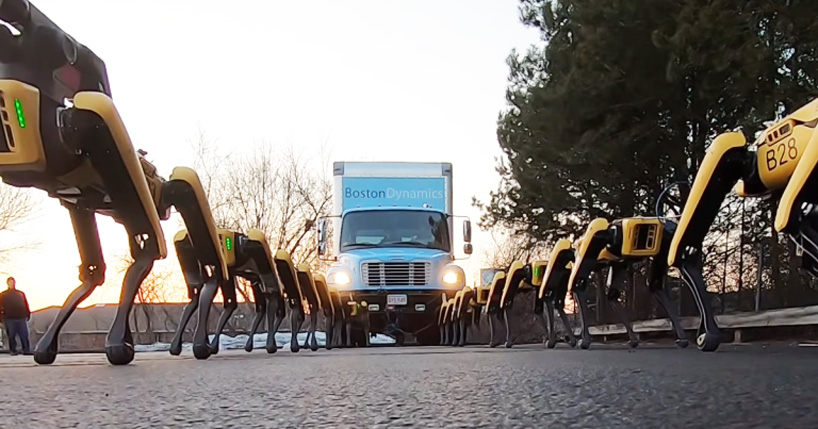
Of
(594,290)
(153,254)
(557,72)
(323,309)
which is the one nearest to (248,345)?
(323,309)

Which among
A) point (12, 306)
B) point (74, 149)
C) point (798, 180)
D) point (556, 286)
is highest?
point (74, 149)

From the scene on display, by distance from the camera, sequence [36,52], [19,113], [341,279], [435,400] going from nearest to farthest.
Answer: [435,400]
[19,113]
[36,52]
[341,279]

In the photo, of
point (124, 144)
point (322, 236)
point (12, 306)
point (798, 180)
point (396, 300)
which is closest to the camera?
point (124, 144)

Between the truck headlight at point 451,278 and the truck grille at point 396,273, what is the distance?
1.19 ft

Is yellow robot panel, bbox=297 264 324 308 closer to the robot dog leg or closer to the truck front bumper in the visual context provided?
the truck front bumper

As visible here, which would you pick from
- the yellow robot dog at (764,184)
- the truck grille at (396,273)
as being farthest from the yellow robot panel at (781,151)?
the truck grille at (396,273)

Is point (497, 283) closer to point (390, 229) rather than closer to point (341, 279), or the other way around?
point (341, 279)

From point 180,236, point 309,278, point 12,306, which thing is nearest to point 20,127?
point 180,236

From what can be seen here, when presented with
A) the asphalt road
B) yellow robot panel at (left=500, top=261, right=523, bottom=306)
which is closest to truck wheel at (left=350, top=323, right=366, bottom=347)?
yellow robot panel at (left=500, top=261, right=523, bottom=306)

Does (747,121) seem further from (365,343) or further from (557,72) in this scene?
(365,343)

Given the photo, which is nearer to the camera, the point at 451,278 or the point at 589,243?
the point at 589,243

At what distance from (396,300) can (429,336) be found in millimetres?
1916

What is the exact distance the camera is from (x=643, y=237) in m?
6.08

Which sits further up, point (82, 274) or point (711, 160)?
point (711, 160)
